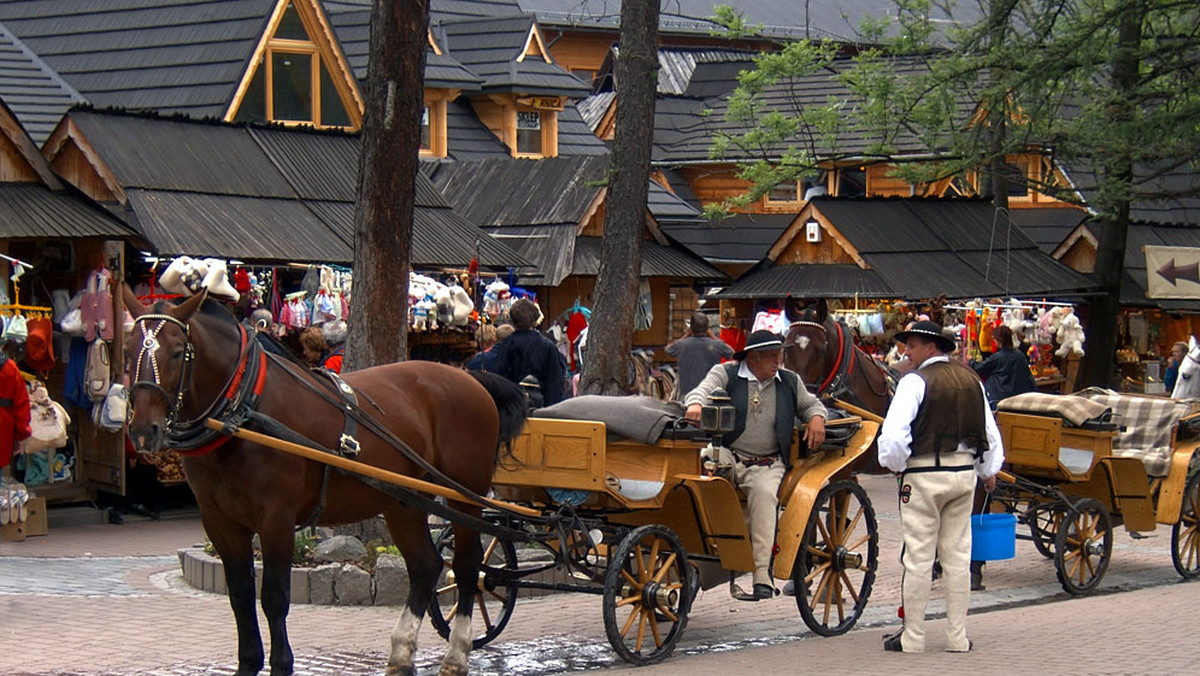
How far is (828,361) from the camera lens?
12273 millimetres

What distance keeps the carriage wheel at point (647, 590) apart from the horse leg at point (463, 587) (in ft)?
2.70

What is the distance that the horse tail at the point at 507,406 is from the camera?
958 cm

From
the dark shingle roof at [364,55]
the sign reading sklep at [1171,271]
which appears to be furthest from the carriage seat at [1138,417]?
the dark shingle roof at [364,55]

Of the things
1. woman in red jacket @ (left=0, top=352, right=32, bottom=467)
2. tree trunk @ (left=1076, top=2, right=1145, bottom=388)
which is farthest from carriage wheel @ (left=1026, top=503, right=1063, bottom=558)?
tree trunk @ (left=1076, top=2, right=1145, bottom=388)

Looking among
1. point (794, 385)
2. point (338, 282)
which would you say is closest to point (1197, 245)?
point (338, 282)

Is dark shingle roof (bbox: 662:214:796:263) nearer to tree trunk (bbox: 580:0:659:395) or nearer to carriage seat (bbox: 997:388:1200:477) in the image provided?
tree trunk (bbox: 580:0:659:395)

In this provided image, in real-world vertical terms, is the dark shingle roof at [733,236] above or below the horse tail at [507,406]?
above

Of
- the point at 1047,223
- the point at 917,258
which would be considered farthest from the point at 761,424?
the point at 1047,223

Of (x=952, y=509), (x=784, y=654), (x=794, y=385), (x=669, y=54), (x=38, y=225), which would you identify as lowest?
(x=784, y=654)

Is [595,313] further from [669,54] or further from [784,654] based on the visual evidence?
[669,54]

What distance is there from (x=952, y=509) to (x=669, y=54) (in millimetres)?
36775

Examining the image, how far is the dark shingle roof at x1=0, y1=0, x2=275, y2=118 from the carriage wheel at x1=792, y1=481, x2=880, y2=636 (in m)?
13.2

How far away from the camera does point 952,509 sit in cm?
977

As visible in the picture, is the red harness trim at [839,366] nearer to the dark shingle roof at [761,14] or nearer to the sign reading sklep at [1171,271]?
the sign reading sklep at [1171,271]
